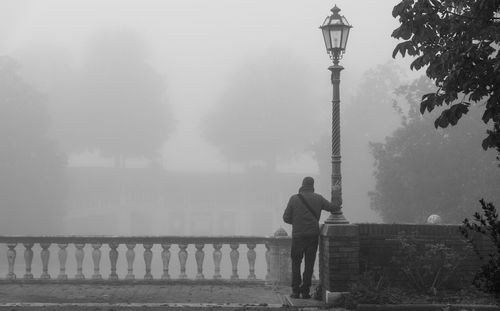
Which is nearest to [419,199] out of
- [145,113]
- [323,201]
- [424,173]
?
[424,173]

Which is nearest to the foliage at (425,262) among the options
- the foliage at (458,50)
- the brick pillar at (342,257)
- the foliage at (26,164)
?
the brick pillar at (342,257)

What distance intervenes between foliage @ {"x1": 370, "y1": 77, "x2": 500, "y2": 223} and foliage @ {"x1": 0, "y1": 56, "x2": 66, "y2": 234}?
23.8m

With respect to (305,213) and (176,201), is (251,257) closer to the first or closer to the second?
(305,213)

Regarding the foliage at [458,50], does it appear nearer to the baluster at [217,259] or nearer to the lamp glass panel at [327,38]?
the lamp glass panel at [327,38]

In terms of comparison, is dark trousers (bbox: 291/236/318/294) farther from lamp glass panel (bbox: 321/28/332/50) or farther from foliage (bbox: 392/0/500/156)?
foliage (bbox: 392/0/500/156)

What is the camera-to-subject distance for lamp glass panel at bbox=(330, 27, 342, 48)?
12.2 meters

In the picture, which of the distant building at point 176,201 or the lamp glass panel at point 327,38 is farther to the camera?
the distant building at point 176,201

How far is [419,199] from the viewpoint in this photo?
38250 mm

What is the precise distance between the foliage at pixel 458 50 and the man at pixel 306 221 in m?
3.93

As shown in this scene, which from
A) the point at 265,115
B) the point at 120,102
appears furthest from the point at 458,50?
the point at 265,115

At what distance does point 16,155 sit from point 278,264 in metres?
38.3

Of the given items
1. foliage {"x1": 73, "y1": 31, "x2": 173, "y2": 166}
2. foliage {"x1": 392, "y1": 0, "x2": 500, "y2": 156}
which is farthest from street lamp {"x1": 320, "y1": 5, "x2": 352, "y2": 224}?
foliage {"x1": 73, "y1": 31, "x2": 173, "y2": 166}

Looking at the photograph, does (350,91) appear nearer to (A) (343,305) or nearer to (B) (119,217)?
(B) (119,217)

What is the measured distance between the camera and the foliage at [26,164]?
47.9 m
